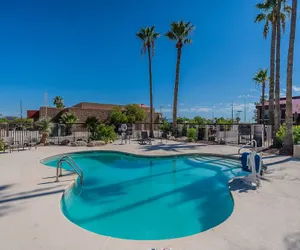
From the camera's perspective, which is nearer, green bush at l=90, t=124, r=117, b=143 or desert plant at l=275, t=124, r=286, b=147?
desert plant at l=275, t=124, r=286, b=147

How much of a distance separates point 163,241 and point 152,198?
2.10 metres

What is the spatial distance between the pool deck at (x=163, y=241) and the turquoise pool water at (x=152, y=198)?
15.4 inches

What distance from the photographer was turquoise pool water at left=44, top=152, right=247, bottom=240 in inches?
126

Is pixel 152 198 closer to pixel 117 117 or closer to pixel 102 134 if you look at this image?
pixel 102 134

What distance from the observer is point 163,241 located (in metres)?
2.31

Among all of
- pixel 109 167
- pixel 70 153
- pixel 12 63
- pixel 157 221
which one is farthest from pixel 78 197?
pixel 12 63

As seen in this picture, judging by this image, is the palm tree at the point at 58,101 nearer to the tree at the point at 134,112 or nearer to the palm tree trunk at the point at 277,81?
the tree at the point at 134,112

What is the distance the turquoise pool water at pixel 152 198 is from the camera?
3.20 metres

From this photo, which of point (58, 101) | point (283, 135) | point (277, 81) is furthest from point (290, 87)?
point (58, 101)

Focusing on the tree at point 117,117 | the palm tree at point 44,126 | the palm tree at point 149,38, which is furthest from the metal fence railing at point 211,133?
the tree at point 117,117

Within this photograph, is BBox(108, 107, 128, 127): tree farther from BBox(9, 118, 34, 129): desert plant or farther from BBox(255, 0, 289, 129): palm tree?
BBox(255, 0, 289, 129): palm tree

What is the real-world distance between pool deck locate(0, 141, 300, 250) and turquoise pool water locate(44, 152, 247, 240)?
390mm

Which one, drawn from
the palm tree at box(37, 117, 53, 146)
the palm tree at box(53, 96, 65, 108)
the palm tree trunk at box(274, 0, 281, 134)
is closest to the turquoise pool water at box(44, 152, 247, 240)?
the palm tree at box(37, 117, 53, 146)

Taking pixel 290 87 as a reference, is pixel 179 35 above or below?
above
